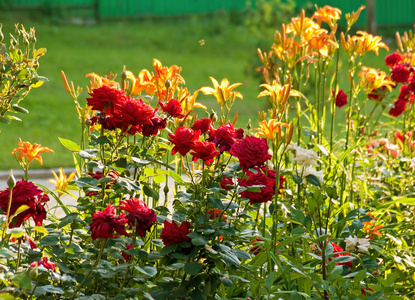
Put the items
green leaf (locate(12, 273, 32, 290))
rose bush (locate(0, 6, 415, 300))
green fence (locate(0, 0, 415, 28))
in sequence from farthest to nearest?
green fence (locate(0, 0, 415, 28)), rose bush (locate(0, 6, 415, 300)), green leaf (locate(12, 273, 32, 290))

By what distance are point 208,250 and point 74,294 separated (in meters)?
0.39

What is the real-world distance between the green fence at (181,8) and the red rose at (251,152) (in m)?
12.5

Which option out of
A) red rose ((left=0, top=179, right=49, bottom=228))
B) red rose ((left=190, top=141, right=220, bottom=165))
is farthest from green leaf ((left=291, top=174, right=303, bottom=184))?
red rose ((left=0, top=179, right=49, bottom=228))

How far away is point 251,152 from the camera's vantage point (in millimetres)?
Answer: 1786

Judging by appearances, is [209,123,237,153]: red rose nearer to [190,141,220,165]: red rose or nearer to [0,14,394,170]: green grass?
[190,141,220,165]: red rose

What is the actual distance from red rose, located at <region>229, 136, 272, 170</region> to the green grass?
4.26 meters

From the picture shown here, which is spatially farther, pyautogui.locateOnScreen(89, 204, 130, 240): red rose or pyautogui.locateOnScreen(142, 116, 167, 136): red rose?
pyautogui.locateOnScreen(142, 116, 167, 136): red rose

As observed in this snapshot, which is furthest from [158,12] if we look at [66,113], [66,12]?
[66,113]

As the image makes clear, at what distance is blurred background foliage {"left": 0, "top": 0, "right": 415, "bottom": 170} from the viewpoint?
827cm

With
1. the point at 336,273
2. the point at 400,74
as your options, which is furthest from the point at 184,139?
the point at 400,74

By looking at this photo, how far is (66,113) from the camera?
318 inches

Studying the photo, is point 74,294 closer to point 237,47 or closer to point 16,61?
point 16,61

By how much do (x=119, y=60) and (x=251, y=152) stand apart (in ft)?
31.0

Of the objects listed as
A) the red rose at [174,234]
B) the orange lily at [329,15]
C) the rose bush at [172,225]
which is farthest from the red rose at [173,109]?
the orange lily at [329,15]
